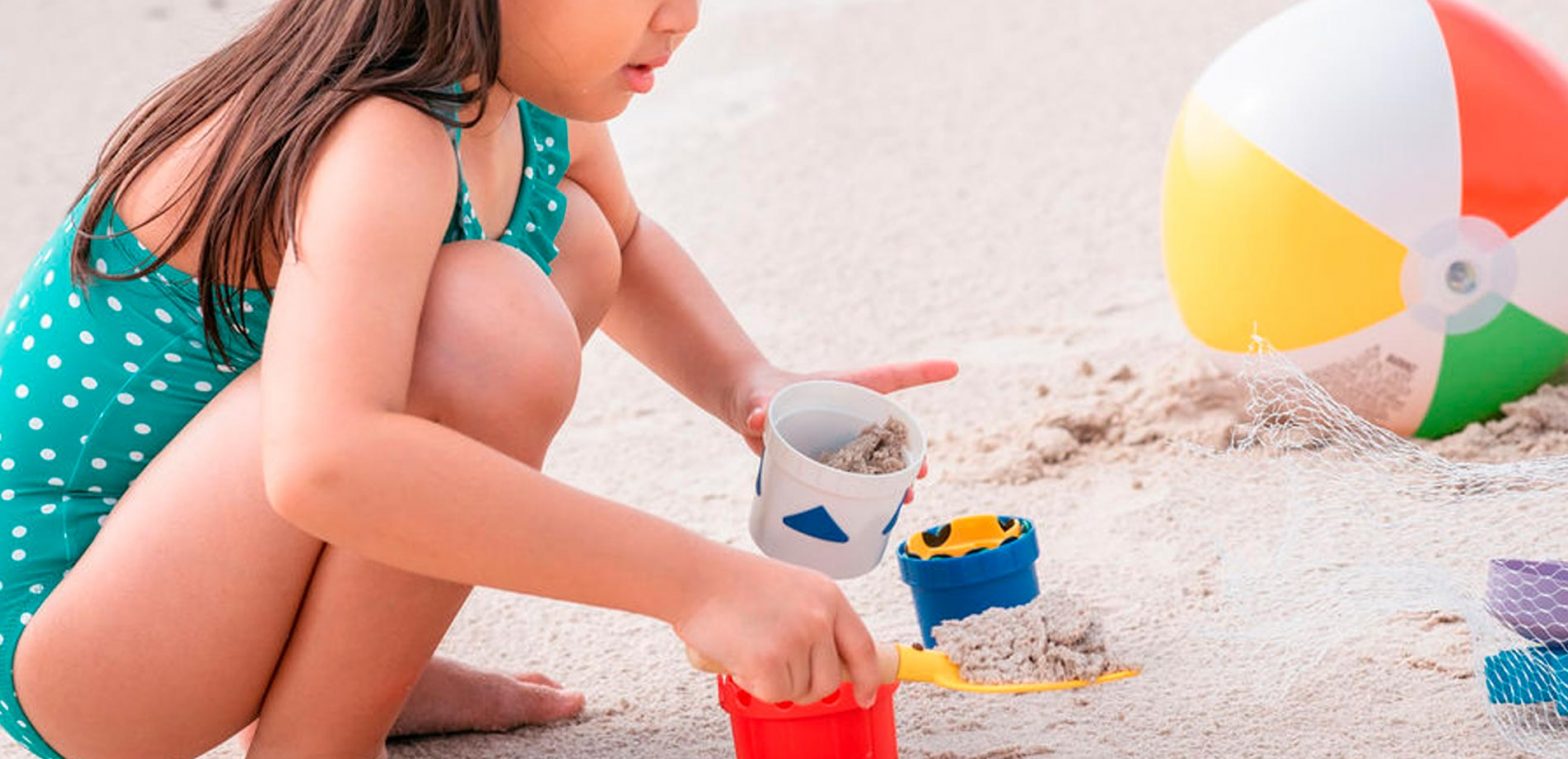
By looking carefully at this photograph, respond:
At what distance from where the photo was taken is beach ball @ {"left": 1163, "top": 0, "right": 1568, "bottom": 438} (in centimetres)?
182

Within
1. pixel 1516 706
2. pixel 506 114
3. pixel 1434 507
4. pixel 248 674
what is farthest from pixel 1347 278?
pixel 248 674

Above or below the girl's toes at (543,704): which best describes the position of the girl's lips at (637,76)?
above

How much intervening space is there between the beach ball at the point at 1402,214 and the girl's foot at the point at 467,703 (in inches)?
33.2

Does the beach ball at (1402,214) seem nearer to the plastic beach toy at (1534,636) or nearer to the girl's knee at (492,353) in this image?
the plastic beach toy at (1534,636)

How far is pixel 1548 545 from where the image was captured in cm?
162

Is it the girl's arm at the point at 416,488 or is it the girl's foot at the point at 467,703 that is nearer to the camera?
the girl's arm at the point at 416,488

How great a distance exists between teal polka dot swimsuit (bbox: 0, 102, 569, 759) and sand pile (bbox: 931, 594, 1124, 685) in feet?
1.53

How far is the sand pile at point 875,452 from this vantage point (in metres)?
1.46

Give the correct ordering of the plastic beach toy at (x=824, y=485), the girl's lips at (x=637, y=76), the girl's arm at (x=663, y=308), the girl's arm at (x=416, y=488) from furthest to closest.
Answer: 1. the girl's arm at (x=663, y=308)
2. the plastic beach toy at (x=824, y=485)
3. the girl's lips at (x=637, y=76)
4. the girl's arm at (x=416, y=488)

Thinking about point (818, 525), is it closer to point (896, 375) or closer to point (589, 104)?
point (896, 375)

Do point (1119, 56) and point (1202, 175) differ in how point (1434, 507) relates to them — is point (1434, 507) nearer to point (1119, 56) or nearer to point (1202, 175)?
point (1202, 175)

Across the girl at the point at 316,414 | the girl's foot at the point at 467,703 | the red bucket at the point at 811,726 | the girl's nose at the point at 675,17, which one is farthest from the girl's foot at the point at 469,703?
the girl's nose at the point at 675,17

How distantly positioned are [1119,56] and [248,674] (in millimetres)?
2545

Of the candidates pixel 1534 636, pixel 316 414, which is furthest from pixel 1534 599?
pixel 316 414
